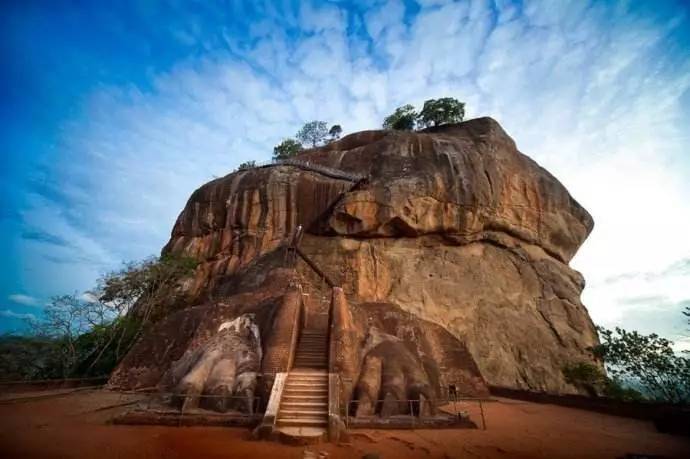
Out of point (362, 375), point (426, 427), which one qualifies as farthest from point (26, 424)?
point (426, 427)

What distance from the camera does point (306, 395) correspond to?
27.1 feet

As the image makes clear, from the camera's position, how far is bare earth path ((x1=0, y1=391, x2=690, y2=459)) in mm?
5941

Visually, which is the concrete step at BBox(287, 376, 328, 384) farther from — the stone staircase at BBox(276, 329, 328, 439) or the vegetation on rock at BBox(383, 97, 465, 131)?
the vegetation on rock at BBox(383, 97, 465, 131)

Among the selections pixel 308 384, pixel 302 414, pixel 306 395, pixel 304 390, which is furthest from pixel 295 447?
pixel 308 384

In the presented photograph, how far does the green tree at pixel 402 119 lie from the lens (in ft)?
127

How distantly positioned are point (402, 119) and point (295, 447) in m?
37.3

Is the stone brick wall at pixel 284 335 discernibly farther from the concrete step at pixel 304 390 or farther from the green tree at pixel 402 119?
the green tree at pixel 402 119

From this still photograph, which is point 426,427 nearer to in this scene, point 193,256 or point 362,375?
point 362,375

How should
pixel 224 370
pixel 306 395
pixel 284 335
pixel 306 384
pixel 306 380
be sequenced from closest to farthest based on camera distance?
1. pixel 306 395
2. pixel 306 384
3. pixel 306 380
4. pixel 224 370
5. pixel 284 335

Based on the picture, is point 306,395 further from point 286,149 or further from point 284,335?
point 286,149

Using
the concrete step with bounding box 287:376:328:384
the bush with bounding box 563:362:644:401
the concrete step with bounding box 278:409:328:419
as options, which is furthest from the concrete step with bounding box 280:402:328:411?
the bush with bounding box 563:362:644:401

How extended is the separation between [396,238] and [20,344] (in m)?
22.2

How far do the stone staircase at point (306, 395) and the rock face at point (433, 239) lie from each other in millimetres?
7368

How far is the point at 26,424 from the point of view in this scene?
7621mm
